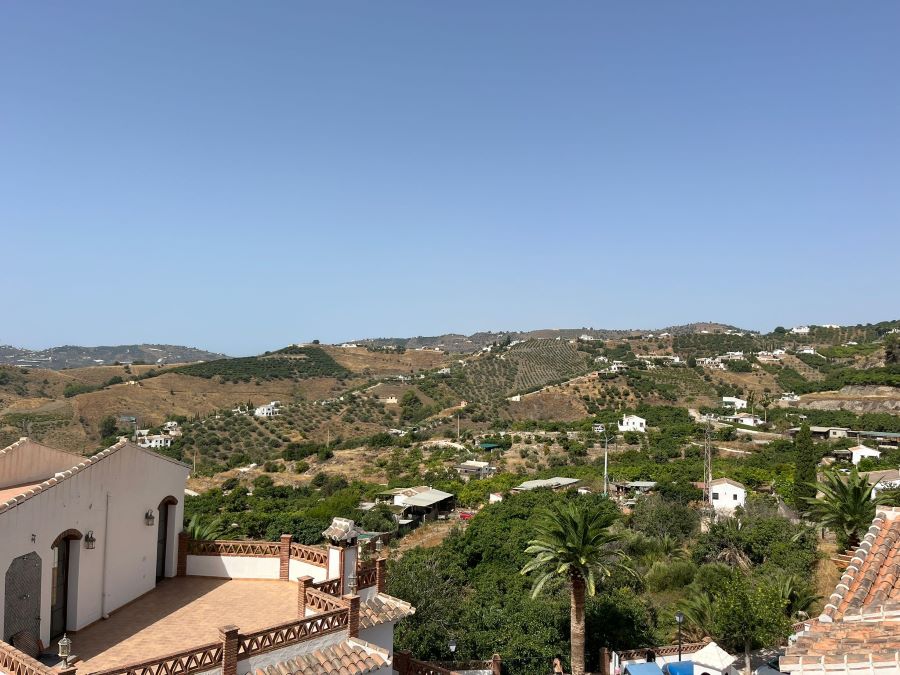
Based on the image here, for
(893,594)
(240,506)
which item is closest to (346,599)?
(893,594)

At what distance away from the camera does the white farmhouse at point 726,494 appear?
40.1 m

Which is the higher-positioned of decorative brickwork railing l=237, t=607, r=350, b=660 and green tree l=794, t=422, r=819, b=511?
decorative brickwork railing l=237, t=607, r=350, b=660

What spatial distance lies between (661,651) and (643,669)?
81.3 inches

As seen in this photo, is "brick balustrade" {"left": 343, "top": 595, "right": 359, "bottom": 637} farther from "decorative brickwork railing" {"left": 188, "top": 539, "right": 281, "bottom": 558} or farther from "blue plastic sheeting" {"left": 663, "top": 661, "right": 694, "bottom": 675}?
"blue plastic sheeting" {"left": 663, "top": 661, "right": 694, "bottom": 675}

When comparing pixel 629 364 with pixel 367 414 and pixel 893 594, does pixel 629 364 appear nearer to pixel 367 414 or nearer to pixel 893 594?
pixel 367 414

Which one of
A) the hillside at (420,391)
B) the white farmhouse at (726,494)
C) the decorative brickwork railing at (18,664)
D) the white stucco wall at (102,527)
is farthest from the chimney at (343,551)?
the hillside at (420,391)

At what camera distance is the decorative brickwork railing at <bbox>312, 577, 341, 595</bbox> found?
10.2 m

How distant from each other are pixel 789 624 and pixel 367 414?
7967cm

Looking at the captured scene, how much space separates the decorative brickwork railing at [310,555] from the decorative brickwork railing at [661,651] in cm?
1069

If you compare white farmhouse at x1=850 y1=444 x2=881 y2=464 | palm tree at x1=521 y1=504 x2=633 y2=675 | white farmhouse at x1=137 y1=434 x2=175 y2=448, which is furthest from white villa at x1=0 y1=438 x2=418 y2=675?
white farmhouse at x1=137 y1=434 x2=175 y2=448

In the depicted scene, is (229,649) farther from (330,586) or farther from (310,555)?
(310,555)

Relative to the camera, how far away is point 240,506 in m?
45.3

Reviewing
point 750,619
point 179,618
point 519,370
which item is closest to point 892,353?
point 519,370

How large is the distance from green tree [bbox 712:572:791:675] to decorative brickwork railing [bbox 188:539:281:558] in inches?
503
